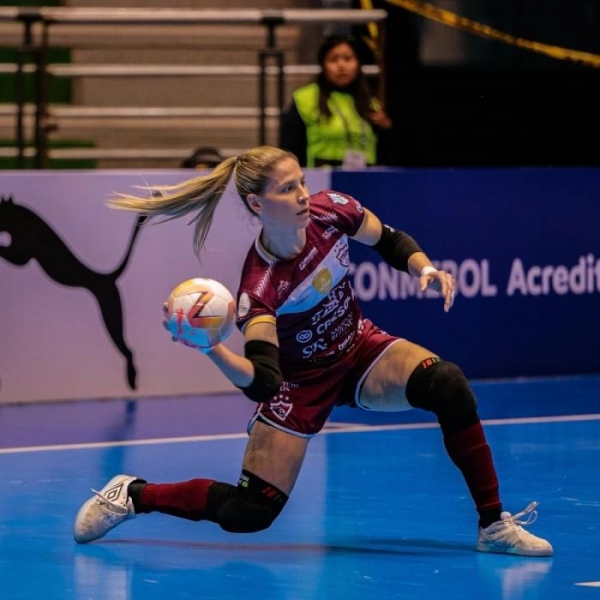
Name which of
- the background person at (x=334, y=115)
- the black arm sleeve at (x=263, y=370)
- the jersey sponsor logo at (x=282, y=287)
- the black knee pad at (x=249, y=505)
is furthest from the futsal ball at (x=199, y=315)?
the background person at (x=334, y=115)

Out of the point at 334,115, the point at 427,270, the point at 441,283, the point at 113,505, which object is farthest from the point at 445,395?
the point at 334,115

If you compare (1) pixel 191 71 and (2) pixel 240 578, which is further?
(1) pixel 191 71

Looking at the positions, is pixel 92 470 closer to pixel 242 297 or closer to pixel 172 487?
pixel 172 487

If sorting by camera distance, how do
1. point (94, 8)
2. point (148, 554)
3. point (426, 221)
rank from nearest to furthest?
point (148, 554) → point (426, 221) → point (94, 8)

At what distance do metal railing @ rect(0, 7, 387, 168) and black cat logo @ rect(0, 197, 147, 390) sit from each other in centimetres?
94

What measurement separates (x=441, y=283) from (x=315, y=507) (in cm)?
139

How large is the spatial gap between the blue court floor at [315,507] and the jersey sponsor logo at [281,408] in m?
0.52

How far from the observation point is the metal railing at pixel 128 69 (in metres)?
10.5

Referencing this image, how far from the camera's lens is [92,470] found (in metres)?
7.71

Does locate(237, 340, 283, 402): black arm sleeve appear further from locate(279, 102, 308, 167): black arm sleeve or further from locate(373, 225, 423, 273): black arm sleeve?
locate(279, 102, 308, 167): black arm sleeve

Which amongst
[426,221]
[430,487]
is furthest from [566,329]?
[430,487]

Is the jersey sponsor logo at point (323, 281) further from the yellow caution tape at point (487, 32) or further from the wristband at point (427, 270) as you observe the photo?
the yellow caution tape at point (487, 32)

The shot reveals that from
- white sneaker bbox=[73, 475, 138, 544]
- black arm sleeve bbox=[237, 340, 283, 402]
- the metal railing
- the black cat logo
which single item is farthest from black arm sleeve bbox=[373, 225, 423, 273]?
the metal railing

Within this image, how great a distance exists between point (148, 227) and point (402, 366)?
3.96 meters
